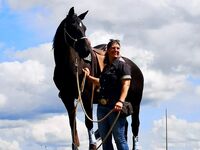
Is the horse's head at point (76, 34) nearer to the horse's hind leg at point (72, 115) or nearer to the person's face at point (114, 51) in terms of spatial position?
the horse's hind leg at point (72, 115)

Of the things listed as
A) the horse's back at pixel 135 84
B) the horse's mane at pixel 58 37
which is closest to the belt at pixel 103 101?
the horse's mane at pixel 58 37

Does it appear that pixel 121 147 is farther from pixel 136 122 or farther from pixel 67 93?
pixel 136 122

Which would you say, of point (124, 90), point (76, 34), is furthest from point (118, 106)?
point (76, 34)

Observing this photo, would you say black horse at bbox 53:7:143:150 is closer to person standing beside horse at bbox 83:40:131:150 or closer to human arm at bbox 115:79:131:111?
person standing beside horse at bbox 83:40:131:150

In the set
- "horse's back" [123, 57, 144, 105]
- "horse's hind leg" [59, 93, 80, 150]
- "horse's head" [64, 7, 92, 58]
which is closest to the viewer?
"horse's head" [64, 7, 92, 58]

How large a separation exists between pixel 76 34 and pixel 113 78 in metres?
3.42

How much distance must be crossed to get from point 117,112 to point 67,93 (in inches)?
156

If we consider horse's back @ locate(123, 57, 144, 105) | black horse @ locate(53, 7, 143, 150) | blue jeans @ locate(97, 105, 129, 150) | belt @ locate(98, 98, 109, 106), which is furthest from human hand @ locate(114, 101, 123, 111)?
horse's back @ locate(123, 57, 144, 105)

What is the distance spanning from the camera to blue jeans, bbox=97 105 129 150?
33.1 feet

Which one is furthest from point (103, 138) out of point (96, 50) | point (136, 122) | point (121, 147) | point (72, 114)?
point (136, 122)

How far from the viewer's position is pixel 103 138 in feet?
34.2

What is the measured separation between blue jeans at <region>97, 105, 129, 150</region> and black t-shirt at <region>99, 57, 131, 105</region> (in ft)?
0.72

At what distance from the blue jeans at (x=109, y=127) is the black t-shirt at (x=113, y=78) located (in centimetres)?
22

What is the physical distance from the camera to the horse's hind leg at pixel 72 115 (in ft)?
44.3
